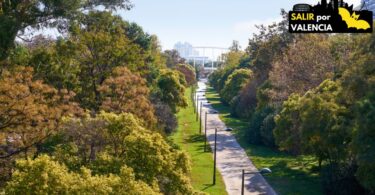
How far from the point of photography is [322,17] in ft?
88.9

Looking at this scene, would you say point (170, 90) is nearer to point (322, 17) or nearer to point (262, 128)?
point (262, 128)

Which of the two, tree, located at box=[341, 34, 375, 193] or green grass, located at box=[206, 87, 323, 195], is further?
green grass, located at box=[206, 87, 323, 195]

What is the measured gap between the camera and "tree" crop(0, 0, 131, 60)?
2966cm

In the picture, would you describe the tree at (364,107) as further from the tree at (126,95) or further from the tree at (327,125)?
the tree at (126,95)

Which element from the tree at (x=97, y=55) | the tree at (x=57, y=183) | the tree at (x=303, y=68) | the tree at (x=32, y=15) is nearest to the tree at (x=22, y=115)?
the tree at (x=32, y=15)

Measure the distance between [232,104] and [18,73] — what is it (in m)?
60.1

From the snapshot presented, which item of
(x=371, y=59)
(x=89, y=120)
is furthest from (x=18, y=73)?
(x=371, y=59)

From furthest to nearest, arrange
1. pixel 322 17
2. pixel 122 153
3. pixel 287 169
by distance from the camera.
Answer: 1. pixel 287 169
2. pixel 322 17
3. pixel 122 153

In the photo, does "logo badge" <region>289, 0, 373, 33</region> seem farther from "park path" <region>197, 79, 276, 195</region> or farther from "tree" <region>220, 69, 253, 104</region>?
"tree" <region>220, 69, 253, 104</region>

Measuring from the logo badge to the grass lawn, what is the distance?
15.1 metres

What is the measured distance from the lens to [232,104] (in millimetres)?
85875

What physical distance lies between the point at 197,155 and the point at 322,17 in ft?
89.6

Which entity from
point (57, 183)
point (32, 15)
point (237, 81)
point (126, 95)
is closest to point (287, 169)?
point (126, 95)

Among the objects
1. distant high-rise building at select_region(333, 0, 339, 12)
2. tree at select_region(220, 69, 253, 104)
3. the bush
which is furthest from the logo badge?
tree at select_region(220, 69, 253, 104)
